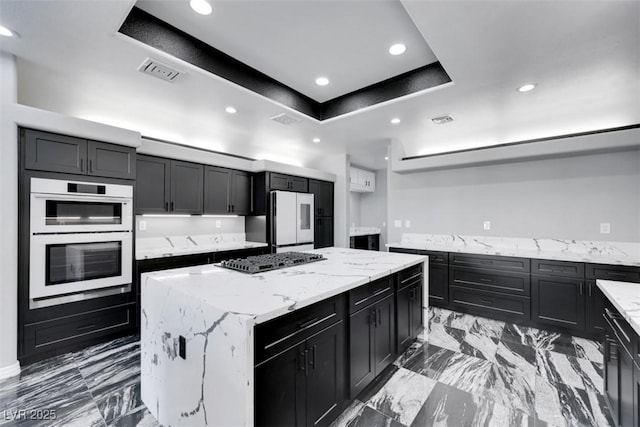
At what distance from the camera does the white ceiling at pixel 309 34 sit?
1919 mm

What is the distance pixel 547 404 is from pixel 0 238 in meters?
4.18

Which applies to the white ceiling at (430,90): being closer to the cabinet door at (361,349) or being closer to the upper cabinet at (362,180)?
the upper cabinet at (362,180)

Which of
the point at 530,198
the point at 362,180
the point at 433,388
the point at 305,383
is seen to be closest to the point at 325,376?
the point at 305,383

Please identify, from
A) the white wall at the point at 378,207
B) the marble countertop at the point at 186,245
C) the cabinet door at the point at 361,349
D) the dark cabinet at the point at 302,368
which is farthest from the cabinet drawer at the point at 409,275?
the white wall at the point at 378,207

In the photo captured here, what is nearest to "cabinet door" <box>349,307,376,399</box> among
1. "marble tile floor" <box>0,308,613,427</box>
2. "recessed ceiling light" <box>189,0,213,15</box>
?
"marble tile floor" <box>0,308,613,427</box>

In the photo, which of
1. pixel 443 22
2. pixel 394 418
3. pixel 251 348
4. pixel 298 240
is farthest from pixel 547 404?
pixel 298 240

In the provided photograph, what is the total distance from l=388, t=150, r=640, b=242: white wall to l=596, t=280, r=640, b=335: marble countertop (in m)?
2.16

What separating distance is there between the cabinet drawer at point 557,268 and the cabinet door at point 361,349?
7.92 feet

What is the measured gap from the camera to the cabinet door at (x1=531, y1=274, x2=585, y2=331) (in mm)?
2887

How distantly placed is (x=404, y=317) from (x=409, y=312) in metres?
0.12

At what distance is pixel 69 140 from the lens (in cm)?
247

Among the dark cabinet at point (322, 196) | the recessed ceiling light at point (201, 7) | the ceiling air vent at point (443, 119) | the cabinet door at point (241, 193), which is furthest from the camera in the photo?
the dark cabinet at point (322, 196)

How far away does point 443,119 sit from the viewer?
3502mm

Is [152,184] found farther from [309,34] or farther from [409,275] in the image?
[409,275]
